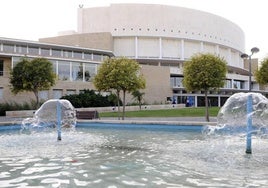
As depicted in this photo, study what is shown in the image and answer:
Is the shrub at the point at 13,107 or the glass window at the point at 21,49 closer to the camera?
the shrub at the point at 13,107

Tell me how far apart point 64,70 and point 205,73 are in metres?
24.9

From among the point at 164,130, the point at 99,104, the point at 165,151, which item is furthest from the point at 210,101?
the point at 165,151

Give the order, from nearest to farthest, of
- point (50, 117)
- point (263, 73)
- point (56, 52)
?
1. point (50, 117)
2. point (263, 73)
3. point (56, 52)

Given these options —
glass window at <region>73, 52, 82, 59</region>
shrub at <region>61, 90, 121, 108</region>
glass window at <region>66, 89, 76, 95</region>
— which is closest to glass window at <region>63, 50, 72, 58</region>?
glass window at <region>73, 52, 82, 59</region>

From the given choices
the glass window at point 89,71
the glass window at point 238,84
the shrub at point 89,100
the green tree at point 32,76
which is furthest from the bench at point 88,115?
the glass window at point 238,84

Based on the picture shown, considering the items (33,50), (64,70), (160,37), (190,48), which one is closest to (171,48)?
(160,37)

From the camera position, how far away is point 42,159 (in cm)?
888

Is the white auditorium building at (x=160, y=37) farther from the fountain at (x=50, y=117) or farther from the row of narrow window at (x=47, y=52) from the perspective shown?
the fountain at (x=50, y=117)

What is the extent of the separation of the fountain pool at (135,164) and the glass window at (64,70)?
29858 millimetres

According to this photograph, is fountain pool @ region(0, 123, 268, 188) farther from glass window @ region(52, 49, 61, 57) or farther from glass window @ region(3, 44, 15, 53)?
glass window @ region(52, 49, 61, 57)

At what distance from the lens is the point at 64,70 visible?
139ft

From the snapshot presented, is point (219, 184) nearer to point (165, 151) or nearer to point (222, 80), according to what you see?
point (165, 151)

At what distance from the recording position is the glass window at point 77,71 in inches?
1702

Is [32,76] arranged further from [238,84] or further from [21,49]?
[238,84]
